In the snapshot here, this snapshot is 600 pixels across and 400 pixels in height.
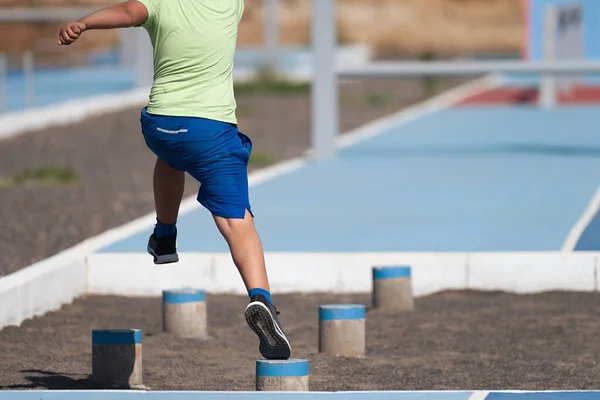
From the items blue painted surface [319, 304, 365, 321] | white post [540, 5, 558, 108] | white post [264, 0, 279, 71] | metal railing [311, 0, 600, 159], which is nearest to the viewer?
blue painted surface [319, 304, 365, 321]

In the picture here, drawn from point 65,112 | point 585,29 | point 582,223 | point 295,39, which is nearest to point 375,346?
point 582,223

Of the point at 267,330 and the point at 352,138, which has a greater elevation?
the point at 352,138

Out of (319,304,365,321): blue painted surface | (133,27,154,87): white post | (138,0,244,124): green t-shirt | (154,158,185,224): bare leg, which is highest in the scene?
(133,27,154,87): white post

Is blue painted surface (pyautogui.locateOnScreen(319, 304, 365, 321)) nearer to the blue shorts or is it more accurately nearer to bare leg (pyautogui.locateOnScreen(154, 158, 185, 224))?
bare leg (pyautogui.locateOnScreen(154, 158, 185, 224))

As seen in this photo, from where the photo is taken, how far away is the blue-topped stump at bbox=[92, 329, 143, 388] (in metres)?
6.00

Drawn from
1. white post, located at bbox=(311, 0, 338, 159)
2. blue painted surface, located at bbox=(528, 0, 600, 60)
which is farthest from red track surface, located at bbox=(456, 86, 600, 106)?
white post, located at bbox=(311, 0, 338, 159)

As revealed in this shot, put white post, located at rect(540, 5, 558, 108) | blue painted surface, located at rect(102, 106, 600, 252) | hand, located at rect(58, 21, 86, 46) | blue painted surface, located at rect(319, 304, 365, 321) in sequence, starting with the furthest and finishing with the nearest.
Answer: white post, located at rect(540, 5, 558, 108) → blue painted surface, located at rect(102, 106, 600, 252) → blue painted surface, located at rect(319, 304, 365, 321) → hand, located at rect(58, 21, 86, 46)

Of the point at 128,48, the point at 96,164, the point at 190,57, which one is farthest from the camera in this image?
the point at 128,48

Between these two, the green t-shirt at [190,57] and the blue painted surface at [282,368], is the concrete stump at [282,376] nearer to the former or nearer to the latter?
the blue painted surface at [282,368]

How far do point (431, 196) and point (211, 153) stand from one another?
6312 mm

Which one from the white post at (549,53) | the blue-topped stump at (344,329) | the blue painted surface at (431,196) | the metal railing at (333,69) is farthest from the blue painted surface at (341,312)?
the white post at (549,53)

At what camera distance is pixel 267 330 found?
18.1 feet

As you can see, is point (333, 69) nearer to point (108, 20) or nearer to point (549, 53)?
point (549, 53)

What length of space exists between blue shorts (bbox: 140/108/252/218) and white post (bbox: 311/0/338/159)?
8797 millimetres
